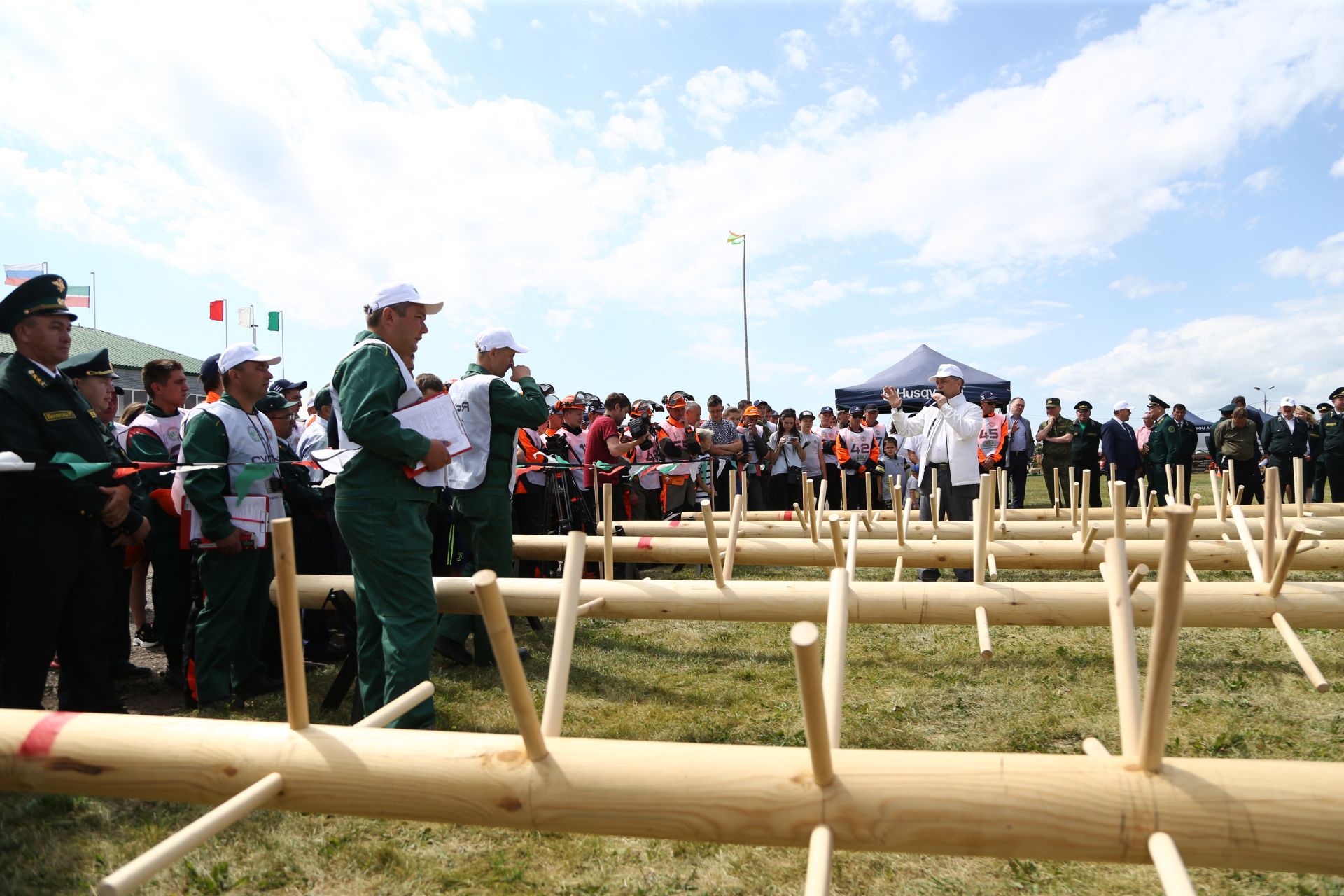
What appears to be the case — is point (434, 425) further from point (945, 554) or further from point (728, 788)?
point (945, 554)

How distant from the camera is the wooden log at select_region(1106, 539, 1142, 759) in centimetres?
134

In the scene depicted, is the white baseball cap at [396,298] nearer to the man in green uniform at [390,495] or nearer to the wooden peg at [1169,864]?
the man in green uniform at [390,495]

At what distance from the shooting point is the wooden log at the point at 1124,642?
1.34 meters

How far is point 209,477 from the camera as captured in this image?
3857 mm

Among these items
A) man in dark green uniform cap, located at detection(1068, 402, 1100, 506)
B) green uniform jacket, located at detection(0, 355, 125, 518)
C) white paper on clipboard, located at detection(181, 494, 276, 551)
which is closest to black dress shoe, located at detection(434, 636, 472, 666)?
white paper on clipboard, located at detection(181, 494, 276, 551)

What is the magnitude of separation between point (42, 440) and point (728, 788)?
3309 mm

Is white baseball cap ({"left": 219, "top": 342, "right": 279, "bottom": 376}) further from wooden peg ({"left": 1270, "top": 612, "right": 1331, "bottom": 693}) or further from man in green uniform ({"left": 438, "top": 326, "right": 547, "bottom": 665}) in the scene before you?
wooden peg ({"left": 1270, "top": 612, "right": 1331, "bottom": 693})

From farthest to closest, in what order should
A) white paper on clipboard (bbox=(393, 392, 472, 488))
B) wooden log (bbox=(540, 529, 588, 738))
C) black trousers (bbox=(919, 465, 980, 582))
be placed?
black trousers (bbox=(919, 465, 980, 582)), white paper on clipboard (bbox=(393, 392, 472, 488)), wooden log (bbox=(540, 529, 588, 738))

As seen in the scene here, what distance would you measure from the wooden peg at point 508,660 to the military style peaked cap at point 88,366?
4.06 meters

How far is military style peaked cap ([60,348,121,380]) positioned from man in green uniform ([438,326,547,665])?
1.88m

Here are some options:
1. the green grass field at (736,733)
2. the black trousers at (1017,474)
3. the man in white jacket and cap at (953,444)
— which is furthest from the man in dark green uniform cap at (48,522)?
the black trousers at (1017,474)

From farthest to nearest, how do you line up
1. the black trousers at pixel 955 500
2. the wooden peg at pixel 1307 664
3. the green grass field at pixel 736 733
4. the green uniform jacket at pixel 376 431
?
the black trousers at pixel 955 500, the green uniform jacket at pixel 376 431, the green grass field at pixel 736 733, the wooden peg at pixel 1307 664

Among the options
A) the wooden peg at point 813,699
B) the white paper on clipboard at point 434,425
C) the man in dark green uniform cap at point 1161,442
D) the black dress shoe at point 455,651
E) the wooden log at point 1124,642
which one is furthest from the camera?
the man in dark green uniform cap at point 1161,442

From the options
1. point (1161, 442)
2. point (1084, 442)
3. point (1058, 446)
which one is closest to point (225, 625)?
point (1058, 446)
